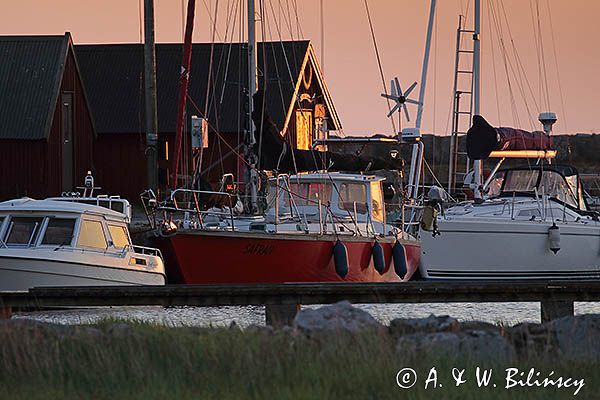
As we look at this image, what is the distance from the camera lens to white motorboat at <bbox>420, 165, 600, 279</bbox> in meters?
28.3

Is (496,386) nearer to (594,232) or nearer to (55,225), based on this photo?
(55,225)

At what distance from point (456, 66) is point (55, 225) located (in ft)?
60.5

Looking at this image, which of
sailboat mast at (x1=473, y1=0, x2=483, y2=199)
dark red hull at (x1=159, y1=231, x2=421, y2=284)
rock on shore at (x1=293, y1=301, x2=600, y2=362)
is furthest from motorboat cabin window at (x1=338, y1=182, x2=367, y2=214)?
rock on shore at (x1=293, y1=301, x2=600, y2=362)

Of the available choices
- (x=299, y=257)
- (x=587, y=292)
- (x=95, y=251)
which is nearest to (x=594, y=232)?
(x=299, y=257)

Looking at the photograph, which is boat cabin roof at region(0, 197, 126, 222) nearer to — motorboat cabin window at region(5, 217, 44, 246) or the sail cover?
motorboat cabin window at region(5, 217, 44, 246)

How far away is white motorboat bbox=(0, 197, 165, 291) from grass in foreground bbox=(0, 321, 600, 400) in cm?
994

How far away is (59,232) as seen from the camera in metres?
22.0

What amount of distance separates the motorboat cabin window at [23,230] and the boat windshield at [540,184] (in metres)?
12.0

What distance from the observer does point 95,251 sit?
2234 cm

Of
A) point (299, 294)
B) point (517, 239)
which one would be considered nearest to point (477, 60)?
point (517, 239)

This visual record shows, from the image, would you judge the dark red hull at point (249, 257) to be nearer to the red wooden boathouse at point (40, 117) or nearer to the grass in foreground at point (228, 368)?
the grass in foreground at point (228, 368)

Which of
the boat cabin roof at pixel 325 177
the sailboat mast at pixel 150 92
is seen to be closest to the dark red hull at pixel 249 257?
the boat cabin roof at pixel 325 177
